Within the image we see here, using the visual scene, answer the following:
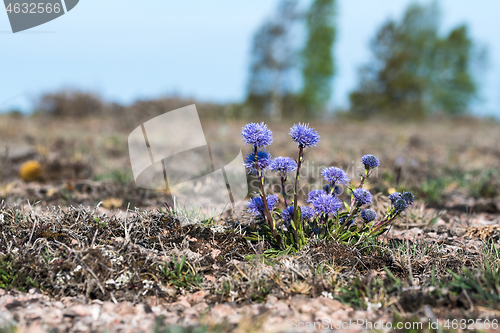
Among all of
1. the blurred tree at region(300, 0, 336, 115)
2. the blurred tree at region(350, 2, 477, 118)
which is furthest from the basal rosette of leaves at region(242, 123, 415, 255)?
the blurred tree at region(300, 0, 336, 115)

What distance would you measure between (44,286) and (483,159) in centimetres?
870

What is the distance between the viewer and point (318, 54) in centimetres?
3212

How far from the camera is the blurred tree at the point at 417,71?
2962cm

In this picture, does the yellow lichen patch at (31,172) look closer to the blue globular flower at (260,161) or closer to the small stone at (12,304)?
the small stone at (12,304)

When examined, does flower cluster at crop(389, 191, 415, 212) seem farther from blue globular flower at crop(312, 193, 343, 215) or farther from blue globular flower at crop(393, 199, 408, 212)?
blue globular flower at crop(312, 193, 343, 215)

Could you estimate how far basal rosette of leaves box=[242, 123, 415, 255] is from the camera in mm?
2334

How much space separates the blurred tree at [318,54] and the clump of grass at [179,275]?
103 ft

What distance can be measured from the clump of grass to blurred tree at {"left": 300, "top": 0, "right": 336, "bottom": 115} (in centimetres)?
3153

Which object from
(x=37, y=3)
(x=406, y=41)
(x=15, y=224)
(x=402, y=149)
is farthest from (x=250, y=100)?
(x=15, y=224)

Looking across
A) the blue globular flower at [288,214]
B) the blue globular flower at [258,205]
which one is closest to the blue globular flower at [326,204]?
the blue globular flower at [288,214]

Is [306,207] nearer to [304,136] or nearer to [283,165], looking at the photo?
[283,165]

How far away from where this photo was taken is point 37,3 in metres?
4.47

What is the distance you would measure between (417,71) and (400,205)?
1506 inches

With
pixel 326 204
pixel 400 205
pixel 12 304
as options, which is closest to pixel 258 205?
pixel 326 204
